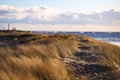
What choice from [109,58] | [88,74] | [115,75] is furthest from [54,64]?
[109,58]

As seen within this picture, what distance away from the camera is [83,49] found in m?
22.0

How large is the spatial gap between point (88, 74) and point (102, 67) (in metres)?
1.67

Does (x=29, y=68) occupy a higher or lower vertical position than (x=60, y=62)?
higher

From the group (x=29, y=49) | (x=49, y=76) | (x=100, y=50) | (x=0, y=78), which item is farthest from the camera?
(x=100, y=50)

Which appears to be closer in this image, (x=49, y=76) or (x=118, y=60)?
(x=49, y=76)

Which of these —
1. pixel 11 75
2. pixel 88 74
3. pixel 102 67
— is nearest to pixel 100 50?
pixel 102 67

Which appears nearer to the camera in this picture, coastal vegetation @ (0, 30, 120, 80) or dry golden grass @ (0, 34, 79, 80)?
dry golden grass @ (0, 34, 79, 80)

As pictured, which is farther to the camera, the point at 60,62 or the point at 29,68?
the point at 60,62

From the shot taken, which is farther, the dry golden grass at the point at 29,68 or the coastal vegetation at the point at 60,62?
the coastal vegetation at the point at 60,62

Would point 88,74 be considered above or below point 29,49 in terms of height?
below

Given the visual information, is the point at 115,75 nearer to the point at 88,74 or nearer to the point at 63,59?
→ the point at 88,74

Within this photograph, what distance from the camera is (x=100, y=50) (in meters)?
22.3

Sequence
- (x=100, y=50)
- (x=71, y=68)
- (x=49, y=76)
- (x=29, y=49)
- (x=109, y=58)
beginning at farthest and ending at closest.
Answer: (x=100, y=50) < (x=109, y=58) < (x=29, y=49) < (x=71, y=68) < (x=49, y=76)

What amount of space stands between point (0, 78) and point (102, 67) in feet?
26.4
